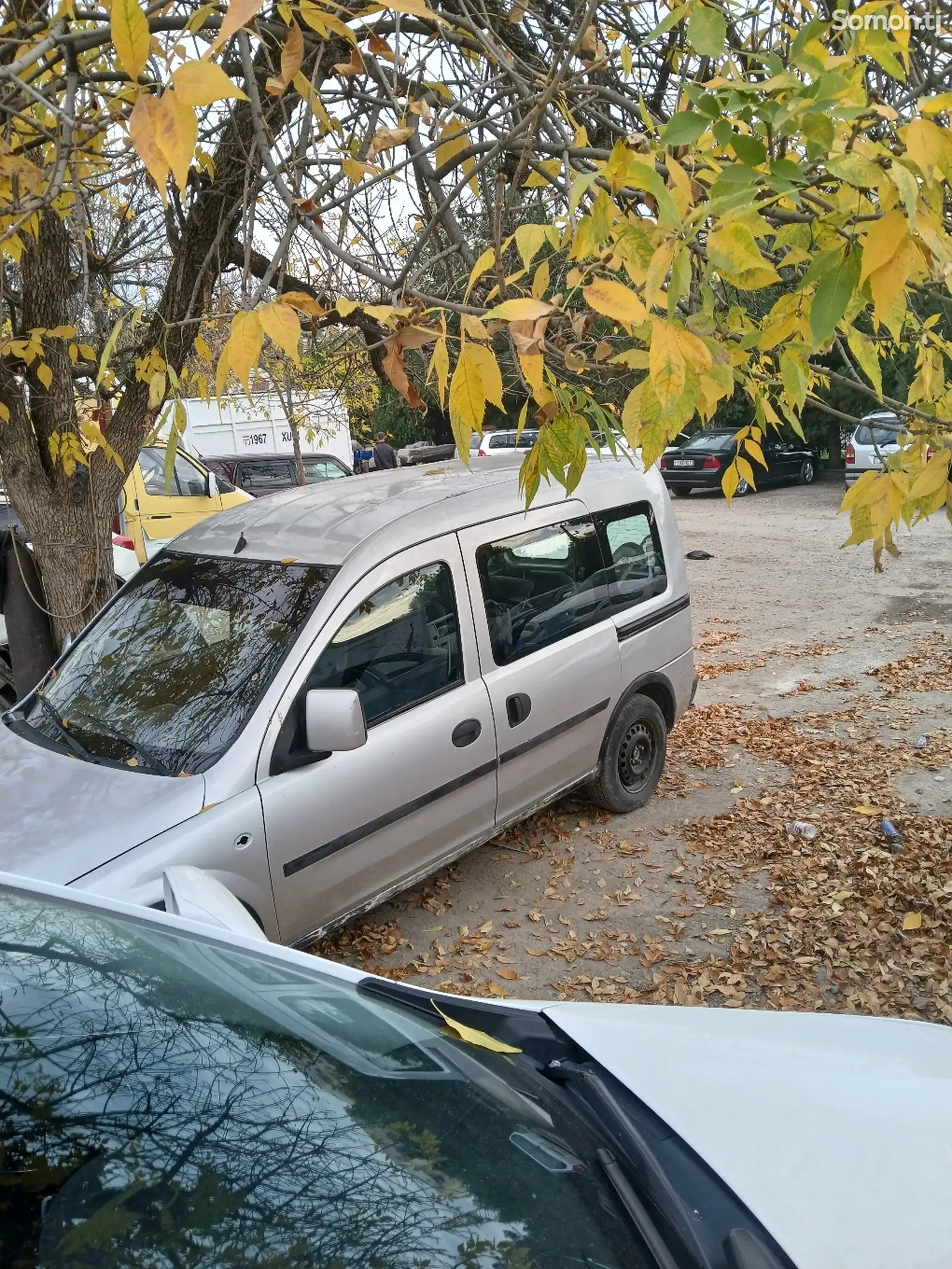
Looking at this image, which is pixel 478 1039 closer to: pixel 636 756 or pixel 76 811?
pixel 76 811

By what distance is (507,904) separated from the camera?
4688mm

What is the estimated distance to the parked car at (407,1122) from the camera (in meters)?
1.28

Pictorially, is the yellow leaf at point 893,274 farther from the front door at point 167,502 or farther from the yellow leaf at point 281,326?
the front door at point 167,502

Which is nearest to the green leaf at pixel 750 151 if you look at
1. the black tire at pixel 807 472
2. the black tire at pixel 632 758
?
the black tire at pixel 632 758

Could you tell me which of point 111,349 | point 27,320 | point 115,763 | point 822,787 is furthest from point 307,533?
point 822,787

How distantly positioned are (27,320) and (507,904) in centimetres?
387

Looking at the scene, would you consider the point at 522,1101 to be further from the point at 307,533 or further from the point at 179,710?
the point at 307,533

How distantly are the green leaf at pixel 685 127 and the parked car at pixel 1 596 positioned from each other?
461 cm

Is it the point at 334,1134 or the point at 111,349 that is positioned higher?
the point at 111,349

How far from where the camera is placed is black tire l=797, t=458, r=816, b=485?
22844 millimetres

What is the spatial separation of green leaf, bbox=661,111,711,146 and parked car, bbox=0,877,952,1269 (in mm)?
1802

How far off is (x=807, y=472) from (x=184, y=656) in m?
21.4

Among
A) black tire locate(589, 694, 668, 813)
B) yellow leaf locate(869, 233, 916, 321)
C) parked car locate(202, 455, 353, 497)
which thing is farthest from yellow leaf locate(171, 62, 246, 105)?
parked car locate(202, 455, 353, 497)

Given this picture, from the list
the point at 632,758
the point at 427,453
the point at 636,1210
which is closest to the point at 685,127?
the point at 636,1210
